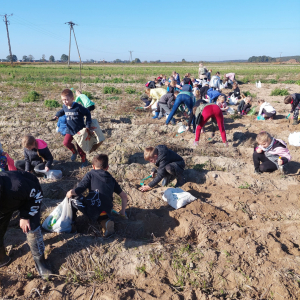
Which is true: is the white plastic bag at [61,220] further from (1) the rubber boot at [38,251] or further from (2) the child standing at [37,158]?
(2) the child standing at [37,158]

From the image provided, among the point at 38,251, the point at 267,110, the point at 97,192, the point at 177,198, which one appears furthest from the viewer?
the point at 267,110

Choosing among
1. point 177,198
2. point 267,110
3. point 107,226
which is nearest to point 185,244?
point 177,198

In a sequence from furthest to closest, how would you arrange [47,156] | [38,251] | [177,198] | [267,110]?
[267,110]
[47,156]
[177,198]
[38,251]

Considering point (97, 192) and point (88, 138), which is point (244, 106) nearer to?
point (88, 138)

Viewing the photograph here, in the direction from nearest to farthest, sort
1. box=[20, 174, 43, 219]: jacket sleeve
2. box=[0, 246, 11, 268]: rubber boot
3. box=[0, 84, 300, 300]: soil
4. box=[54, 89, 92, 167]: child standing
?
box=[20, 174, 43, 219]: jacket sleeve → box=[0, 84, 300, 300]: soil → box=[0, 246, 11, 268]: rubber boot → box=[54, 89, 92, 167]: child standing

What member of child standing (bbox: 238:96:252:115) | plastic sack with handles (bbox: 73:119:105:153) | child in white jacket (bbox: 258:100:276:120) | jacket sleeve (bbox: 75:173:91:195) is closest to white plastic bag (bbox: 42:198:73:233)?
jacket sleeve (bbox: 75:173:91:195)

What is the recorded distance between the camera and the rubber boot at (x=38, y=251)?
262 cm

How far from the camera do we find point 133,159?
5945 mm

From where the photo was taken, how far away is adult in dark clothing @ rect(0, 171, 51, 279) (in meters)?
2.27

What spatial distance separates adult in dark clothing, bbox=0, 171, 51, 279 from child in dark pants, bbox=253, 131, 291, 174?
13.1ft

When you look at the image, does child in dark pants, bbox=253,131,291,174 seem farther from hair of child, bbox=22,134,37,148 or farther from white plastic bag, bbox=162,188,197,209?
hair of child, bbox=22,134,37,148

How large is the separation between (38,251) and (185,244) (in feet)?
5.64

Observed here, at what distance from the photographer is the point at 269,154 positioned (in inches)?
190

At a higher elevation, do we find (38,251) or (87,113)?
(87,113)
